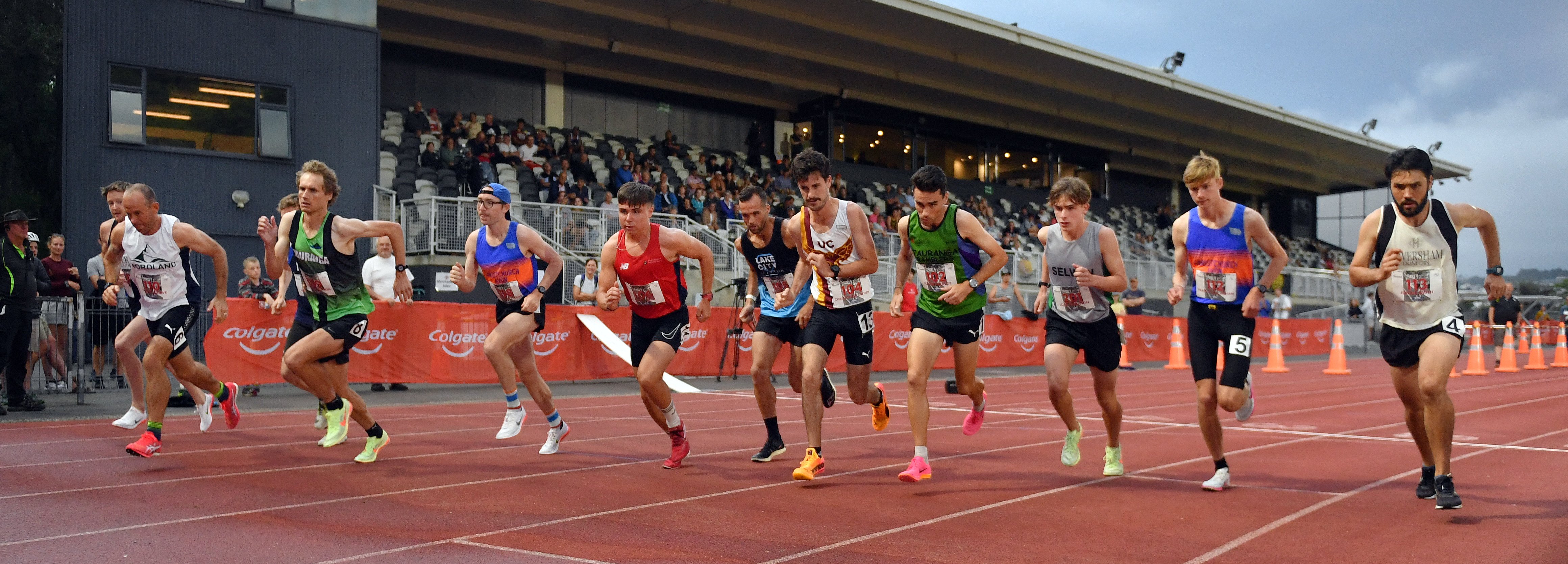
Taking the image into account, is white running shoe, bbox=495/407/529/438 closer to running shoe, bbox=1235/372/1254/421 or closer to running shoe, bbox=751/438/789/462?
running shoe, bbox=751/438/789/462

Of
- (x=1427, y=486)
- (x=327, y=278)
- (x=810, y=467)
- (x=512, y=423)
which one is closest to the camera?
(x=1427, y=486)

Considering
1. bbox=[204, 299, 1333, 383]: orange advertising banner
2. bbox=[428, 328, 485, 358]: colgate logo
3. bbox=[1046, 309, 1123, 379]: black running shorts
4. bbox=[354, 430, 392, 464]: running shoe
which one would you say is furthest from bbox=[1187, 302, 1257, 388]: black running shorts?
bbox=[428, 328, 485, 358]: colgate logo

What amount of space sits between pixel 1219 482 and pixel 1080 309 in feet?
4.41

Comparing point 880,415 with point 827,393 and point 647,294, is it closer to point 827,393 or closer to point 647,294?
point 827,393

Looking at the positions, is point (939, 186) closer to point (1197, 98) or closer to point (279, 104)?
point (279, 104)

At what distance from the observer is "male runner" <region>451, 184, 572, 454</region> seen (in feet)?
26.4

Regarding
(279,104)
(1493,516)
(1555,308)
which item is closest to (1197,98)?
(1555,308)

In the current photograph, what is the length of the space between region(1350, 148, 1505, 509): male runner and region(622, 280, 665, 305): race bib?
13.8ft

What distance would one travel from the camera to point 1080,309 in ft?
22.6

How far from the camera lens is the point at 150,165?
63.5 ft

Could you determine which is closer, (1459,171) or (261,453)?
(261,453)

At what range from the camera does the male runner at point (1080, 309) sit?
6.83 meters

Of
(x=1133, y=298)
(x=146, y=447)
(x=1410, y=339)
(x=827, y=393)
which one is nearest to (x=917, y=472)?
(x=827, y=393)

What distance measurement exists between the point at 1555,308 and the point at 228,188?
4526 cm
